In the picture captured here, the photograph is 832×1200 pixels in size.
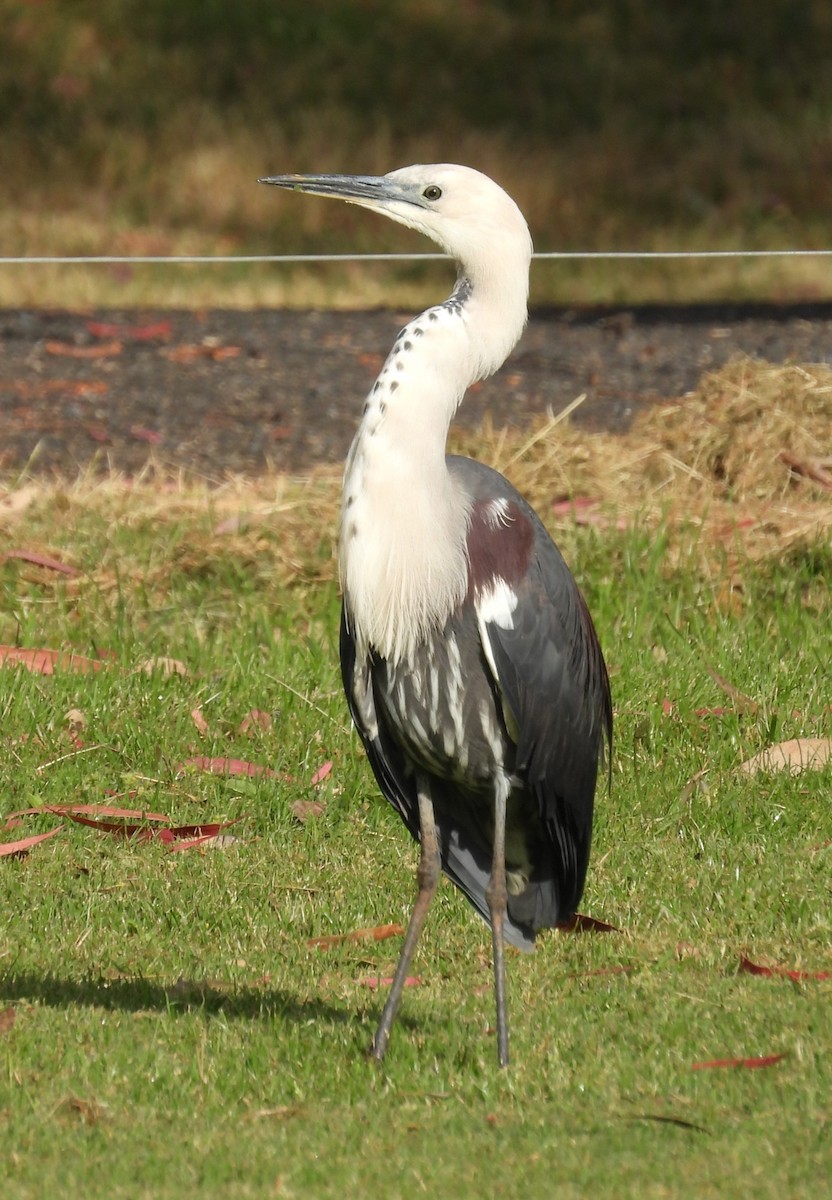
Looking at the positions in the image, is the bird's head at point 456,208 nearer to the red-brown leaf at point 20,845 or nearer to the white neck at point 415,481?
the white neck at point 415,481

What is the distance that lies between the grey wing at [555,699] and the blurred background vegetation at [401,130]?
31.7 ft

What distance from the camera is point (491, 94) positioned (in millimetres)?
17594

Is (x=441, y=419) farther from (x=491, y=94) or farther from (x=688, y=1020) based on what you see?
(x=491, y=94)

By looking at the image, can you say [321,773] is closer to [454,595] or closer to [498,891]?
[498,891]

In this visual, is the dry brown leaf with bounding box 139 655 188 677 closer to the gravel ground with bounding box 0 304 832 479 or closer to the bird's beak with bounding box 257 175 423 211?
the gravel ground with bounding box 0 304 832 479

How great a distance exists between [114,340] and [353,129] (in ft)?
21.0

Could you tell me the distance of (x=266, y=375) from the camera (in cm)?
1036

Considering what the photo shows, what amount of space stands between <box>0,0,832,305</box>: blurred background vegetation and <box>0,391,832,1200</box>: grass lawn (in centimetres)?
671

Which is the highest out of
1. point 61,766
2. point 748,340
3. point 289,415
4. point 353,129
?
point 353,129

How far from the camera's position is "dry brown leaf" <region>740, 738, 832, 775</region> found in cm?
586

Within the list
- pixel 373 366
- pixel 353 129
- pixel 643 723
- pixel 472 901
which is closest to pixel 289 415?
pixel 373 366

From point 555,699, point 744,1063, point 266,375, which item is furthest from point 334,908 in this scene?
point 266,375

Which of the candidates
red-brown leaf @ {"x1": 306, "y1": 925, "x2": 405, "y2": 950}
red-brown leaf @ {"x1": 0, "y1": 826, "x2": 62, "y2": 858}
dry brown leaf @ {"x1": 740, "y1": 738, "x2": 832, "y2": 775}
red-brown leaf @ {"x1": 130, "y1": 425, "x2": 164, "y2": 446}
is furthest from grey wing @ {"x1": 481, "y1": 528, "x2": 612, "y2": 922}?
red-brown leaf @ {"x1": 130, "y1": 425, "x2": 164, "y2": 446}

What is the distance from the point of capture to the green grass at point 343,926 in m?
3.48
